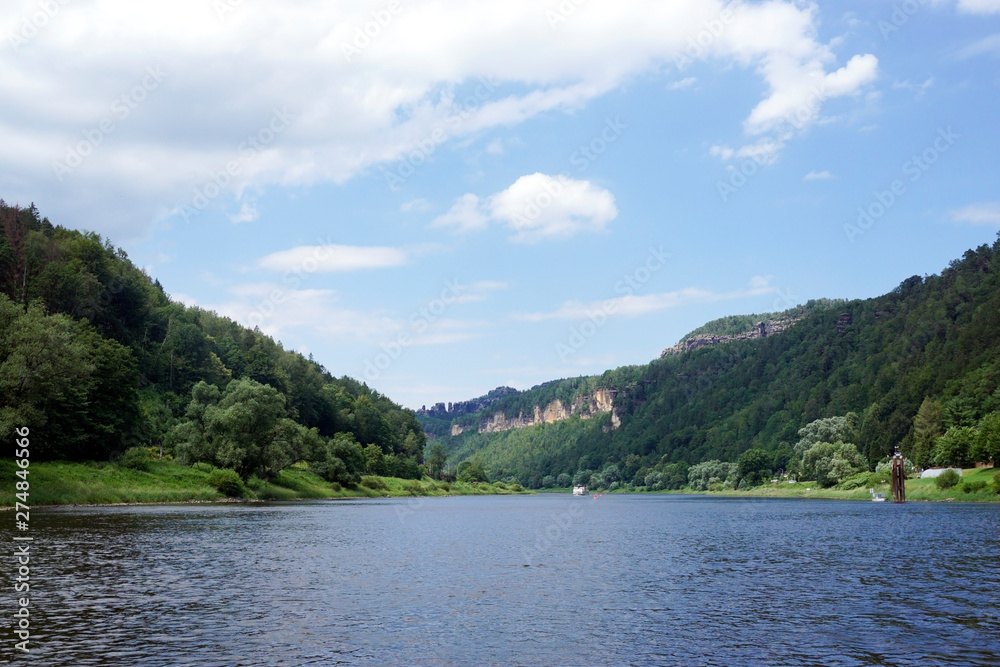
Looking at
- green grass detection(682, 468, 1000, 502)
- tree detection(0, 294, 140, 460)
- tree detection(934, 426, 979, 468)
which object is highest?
tree detection(0, 294, 140, 460)

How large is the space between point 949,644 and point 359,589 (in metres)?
23.7

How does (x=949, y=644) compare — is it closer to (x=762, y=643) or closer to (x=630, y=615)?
(x=762, y=643)

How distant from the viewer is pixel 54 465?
100 m

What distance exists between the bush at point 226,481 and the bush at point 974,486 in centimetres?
11452

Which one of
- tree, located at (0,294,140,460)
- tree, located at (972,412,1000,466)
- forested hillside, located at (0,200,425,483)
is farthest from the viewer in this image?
tree, located at (972,412,1000,466)

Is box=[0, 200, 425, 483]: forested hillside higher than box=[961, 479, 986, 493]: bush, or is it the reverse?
box=[0, 200, 425, 483]: forested hillside

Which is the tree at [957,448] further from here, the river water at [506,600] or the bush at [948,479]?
the river water at [506,600]

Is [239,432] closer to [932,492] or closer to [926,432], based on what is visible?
[932,492]

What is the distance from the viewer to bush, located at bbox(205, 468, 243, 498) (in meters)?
127

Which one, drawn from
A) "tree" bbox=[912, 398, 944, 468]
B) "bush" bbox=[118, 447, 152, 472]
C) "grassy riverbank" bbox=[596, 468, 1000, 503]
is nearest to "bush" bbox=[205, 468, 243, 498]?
"bush" bbox=[118, 447, 152, 472]

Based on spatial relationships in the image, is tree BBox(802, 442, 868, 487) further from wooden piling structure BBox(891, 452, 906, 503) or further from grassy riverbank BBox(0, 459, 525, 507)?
grassy riverbank BBox(0, 459, 525, 507)

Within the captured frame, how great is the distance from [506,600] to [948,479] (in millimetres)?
121160

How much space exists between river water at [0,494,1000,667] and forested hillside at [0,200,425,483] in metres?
36.5

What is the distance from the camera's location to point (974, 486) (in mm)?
122250
